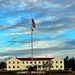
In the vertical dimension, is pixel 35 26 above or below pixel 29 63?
above

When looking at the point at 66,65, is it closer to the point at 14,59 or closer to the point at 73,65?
the point at 73,65

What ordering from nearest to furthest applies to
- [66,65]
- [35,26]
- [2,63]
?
[35,26] → [66,65] → [2,63]

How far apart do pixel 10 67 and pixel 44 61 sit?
776 inches

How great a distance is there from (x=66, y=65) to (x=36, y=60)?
3043 cm

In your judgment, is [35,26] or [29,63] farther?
[29,63]

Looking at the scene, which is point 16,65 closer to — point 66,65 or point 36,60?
point 36,60

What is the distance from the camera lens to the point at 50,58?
157 m

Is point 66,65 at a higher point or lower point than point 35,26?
lower

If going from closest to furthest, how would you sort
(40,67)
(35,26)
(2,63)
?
(35,26) < (40,67) < (2,63)

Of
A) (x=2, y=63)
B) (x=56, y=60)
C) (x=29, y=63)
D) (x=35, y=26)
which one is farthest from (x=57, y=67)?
(x=35, y=26)

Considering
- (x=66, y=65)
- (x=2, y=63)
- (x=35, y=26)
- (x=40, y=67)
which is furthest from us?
(x=2, y=63)

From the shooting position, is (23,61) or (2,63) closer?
(23,61)

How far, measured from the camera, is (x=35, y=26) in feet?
248

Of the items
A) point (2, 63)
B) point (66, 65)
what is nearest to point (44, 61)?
point (66, 65)
